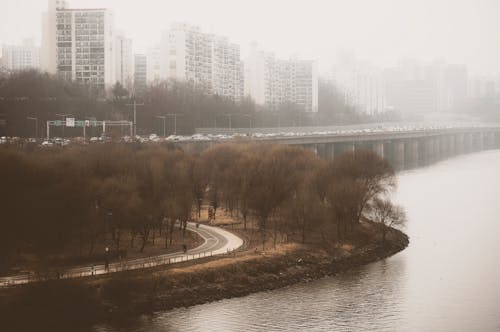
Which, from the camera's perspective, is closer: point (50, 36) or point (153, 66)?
point (50, 36)

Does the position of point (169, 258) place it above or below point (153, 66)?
below

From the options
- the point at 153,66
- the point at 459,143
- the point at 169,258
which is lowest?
the point at 169,258

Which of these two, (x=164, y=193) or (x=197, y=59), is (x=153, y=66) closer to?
(x=197, y=59)

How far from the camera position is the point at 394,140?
12188 centimetres

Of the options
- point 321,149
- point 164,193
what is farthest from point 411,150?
point 164,193

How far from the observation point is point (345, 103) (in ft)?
598

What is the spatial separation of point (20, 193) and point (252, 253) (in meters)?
9.87

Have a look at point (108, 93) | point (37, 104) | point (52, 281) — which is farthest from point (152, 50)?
point (52, 281)

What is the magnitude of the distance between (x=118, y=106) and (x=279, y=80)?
8031cm

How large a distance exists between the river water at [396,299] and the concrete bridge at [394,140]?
114 feet

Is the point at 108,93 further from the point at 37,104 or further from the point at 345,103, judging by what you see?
the point at 345,103

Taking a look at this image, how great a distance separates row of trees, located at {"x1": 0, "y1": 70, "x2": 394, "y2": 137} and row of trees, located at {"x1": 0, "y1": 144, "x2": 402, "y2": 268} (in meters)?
19.4

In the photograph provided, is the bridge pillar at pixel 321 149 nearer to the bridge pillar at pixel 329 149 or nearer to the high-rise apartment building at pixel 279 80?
the bridge pillar at pixel 329 149

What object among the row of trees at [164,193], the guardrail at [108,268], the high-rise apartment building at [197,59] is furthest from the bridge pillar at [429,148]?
the guardrail at [108,268]
